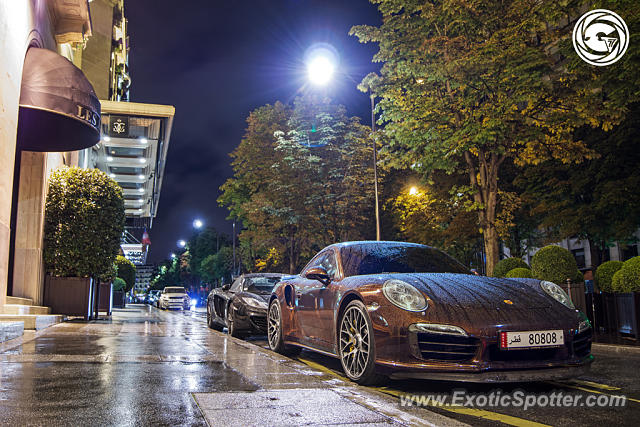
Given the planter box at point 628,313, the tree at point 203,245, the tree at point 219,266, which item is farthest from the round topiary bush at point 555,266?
the tree at point 203,245

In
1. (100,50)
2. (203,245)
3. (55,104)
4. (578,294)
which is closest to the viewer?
(55,104)

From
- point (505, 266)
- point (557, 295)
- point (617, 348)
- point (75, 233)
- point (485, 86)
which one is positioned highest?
point (485, 86)

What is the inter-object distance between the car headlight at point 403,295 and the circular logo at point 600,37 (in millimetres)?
9293

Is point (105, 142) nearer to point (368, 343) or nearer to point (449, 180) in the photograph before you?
point (449, 180)

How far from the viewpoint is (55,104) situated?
11.5 metres

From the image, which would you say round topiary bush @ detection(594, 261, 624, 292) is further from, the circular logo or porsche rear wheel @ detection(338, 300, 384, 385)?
porsche rear wheel @ detection(338, 300, 384, 385)

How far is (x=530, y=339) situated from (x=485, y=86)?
11687 millimetres

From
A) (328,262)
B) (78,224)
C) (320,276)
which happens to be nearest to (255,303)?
(328,262)

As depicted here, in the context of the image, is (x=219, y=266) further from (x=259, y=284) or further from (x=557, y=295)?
(x=557, y=295)

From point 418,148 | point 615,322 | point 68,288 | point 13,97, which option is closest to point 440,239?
point 418,148

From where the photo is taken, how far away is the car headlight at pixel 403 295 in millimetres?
4695

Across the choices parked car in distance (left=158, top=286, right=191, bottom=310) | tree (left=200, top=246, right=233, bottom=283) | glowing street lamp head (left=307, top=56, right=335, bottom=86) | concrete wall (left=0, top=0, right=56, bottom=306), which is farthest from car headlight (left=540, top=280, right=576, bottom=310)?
tree (left=200, top=246, right=233, bottom=283)

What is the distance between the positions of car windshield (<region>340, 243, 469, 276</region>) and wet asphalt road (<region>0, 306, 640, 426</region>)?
1197 millimetres

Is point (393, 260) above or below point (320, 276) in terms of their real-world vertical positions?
above
